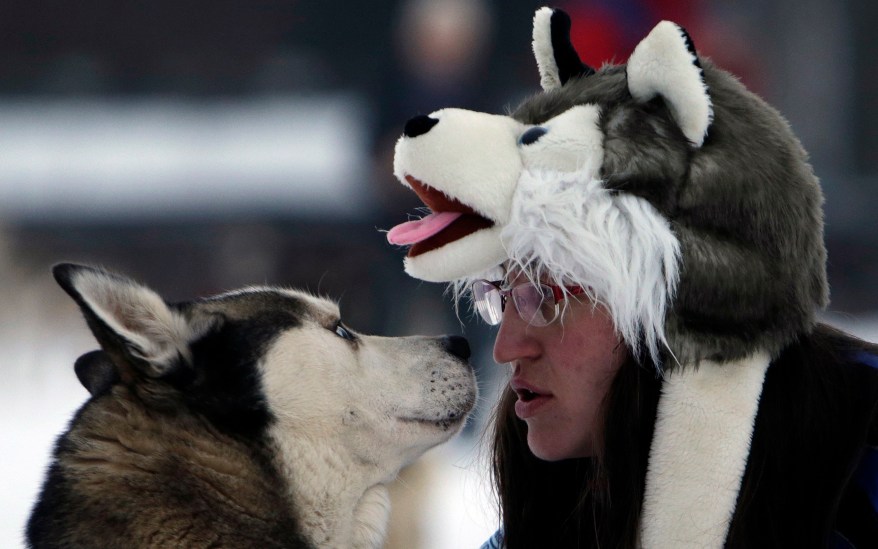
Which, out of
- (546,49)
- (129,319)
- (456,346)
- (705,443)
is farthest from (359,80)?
(705,443)

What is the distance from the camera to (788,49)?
8.37 meters

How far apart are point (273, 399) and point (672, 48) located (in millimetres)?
958

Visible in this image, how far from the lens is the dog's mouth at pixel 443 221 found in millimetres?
1789

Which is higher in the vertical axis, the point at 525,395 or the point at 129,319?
the point at 129,319

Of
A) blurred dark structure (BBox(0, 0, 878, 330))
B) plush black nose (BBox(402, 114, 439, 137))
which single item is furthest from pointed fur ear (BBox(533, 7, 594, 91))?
blurred dark structure (BBox(0, 0, 878, 330))

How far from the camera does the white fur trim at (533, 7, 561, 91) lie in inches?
75.4

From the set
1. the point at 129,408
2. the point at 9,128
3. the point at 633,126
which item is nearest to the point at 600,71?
the point at 633,126

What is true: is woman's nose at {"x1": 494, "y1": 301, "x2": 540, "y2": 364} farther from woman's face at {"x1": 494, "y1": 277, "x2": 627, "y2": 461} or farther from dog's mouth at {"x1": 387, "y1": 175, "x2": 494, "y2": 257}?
dog's mouth at {"x1": 387, "y1": 175, "x2": 494, "y2": 257}

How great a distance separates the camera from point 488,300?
6.78 ft

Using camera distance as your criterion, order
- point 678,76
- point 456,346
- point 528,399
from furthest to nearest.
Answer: point 456,346 → point 528,399 → point 678,76

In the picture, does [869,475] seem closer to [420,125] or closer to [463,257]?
[463,257]

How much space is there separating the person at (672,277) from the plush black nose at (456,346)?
38cm

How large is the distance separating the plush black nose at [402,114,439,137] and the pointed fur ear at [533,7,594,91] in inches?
9.6

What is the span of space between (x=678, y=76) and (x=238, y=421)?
0.98 metres
